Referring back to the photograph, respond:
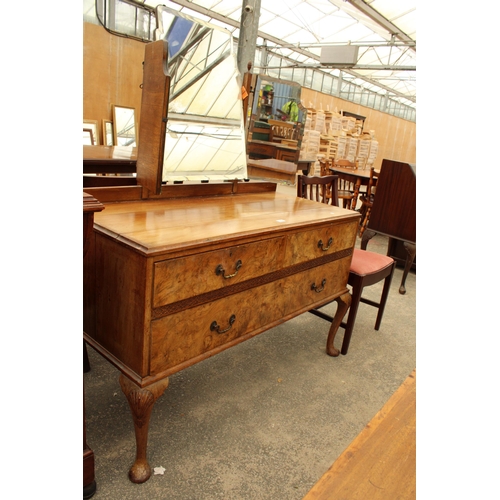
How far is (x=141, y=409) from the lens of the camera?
160 cm

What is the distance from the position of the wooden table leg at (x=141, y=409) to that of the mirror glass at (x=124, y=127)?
5625 millimetres

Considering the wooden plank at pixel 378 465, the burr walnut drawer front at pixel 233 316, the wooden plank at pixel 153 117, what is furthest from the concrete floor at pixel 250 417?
the wooden plank at pixel 153 117

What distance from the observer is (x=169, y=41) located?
1.96 metres

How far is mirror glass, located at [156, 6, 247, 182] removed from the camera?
201 centimetres

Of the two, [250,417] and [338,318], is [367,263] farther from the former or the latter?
[250,417]

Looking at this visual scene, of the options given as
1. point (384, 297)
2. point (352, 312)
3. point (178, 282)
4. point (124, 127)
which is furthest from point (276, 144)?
point (178, 282)

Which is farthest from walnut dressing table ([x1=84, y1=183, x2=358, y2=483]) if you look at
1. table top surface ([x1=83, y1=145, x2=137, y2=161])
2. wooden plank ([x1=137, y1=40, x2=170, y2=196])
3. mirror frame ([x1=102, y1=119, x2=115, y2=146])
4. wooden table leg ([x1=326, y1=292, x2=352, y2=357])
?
mirror frame ([x1=102, y1=119, x2=115, y2=146])

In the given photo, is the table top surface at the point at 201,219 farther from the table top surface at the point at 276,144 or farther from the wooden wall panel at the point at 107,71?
the table top surface at the point at 276,144

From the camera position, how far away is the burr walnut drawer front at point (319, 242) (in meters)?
2.11

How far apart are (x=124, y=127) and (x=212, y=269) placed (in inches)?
234

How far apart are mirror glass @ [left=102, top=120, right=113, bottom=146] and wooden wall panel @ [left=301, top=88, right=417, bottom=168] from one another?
7995mm
